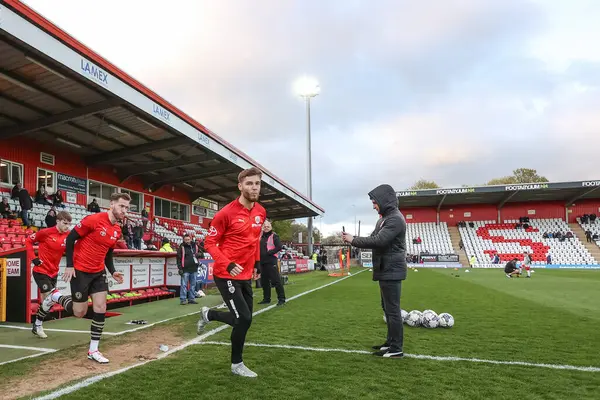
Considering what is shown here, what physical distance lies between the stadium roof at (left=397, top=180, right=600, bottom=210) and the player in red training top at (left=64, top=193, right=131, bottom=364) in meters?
37.1

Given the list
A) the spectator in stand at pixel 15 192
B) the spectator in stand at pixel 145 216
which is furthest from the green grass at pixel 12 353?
the spectator in stand at pixel 145 216

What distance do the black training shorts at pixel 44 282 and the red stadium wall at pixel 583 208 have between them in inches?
1894

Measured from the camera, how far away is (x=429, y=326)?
6.77 metres

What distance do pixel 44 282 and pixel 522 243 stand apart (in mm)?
42742

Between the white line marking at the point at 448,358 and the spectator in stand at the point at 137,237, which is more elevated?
the spectator in stand at the point at 137,237

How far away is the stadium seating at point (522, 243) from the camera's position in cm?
3847

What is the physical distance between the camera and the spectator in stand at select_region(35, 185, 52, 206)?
1645 cm

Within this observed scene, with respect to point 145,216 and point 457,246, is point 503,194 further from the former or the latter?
point 145,216

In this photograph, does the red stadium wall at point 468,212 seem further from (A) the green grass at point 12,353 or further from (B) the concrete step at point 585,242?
(A) the green grass at point 12,353

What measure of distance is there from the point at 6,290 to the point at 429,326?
7616mm

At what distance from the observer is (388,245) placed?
A: 16.3 feet

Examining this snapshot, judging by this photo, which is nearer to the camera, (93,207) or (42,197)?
(42,197)

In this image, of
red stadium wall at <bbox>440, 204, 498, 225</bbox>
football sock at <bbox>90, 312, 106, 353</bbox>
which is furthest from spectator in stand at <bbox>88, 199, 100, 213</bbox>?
red stadium wall at <bbox>440, 204, 498, 225</bbox>

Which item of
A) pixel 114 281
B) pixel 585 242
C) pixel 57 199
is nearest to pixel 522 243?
pixel 585 242
